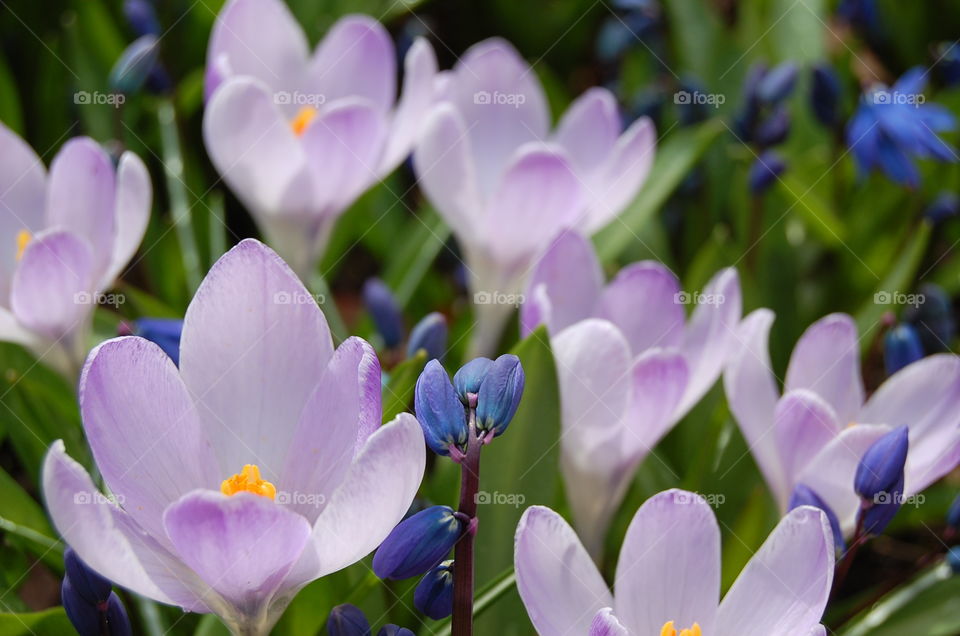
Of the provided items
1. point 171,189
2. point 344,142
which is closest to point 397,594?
point 344,142

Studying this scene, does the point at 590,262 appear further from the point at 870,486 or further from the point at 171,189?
the point at 171,189

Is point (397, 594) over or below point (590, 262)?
below

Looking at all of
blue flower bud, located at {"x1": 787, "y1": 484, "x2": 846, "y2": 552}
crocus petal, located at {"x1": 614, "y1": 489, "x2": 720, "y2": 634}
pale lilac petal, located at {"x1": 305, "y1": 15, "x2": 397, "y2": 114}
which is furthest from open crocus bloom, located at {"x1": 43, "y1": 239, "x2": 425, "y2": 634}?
pale lilac petal, located at {"x1": 305, "y1": 15, "x2": 397, "y2": 114}

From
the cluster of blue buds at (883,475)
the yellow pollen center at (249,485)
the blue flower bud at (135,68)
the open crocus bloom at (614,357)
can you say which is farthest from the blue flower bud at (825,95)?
the yellow pollen center at (249,485)

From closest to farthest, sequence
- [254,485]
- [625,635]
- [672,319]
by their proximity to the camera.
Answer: [625,635]
[254,485]
[672,319]

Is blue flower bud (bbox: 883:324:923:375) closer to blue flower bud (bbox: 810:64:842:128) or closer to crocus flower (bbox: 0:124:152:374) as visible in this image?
blue flower bud (bbox: 810:64:842:128)

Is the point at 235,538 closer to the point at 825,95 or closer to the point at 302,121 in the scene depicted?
the point at 302,121
